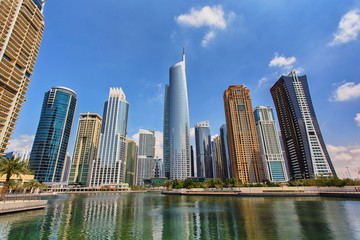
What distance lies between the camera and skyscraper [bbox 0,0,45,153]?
79125mm

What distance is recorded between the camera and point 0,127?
80.4 meters

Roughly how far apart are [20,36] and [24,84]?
962 inches

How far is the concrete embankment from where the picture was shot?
1519 inches

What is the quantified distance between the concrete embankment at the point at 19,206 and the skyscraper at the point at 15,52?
175ft

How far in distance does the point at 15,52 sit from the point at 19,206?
7775 cm

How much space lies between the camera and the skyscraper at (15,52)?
79125mm

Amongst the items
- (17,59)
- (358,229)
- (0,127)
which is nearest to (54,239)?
(358,229)

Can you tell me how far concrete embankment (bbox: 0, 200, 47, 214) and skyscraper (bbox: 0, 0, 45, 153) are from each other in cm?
5331

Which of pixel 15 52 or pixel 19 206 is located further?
pixel 15 52

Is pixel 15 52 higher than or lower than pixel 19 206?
higher

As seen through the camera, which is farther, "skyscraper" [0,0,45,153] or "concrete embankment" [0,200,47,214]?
"skyscraper" [0,0,45,153]

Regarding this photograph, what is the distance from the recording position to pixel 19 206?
42281 mm

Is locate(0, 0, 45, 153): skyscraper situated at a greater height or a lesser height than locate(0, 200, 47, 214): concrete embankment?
greater

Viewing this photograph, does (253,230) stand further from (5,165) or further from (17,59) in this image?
(17,59)
